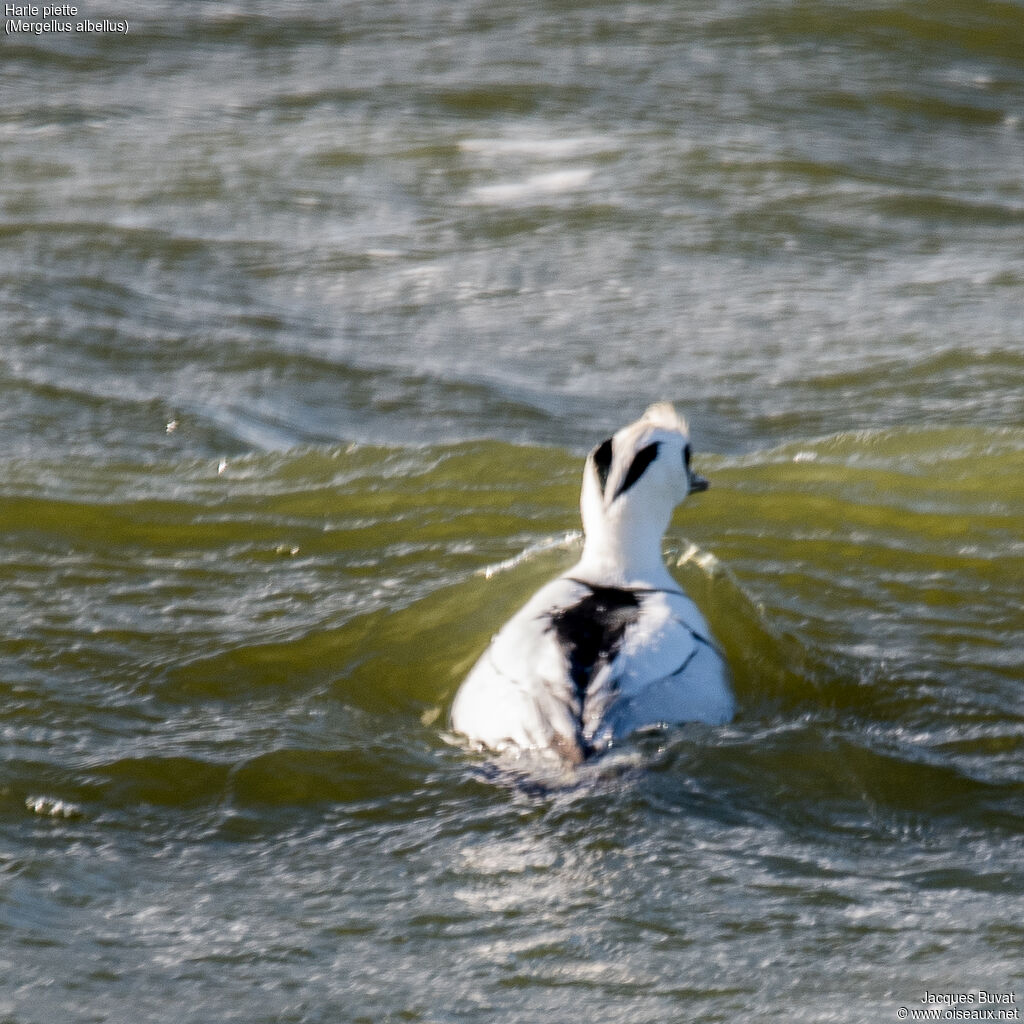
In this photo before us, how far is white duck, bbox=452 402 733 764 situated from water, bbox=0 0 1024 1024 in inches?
5.5

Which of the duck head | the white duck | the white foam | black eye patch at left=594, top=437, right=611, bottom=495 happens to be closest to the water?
the white foam

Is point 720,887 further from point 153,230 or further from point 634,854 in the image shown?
point 153,230

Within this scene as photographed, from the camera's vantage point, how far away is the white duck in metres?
4.87

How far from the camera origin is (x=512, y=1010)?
3748 millimetres

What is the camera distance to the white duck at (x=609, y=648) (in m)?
4.87

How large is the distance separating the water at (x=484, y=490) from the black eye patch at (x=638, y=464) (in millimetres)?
627

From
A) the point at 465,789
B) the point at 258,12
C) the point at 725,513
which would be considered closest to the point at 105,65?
the point at 258,12

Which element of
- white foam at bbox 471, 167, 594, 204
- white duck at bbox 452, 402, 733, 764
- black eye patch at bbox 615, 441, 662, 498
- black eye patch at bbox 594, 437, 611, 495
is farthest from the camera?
white foam at bbox 471, 167, 594, 204

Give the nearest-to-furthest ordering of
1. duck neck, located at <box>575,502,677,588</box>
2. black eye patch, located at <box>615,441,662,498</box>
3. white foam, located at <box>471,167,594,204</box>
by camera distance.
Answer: duck neck, located at <box>575,502,677,588</box> < black eye patch, located at <box>615,441,662,498</box> < white foam, located at <box>471,167,594,204</box>

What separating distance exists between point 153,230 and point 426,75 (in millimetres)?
3535

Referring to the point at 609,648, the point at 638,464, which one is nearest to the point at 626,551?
the point at 638,464

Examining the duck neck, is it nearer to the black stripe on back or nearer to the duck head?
the duck head

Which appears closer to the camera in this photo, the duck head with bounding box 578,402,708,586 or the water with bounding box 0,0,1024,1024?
the water with bounding box 0,0,1024,1024

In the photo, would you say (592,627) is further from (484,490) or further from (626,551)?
(484,490)
